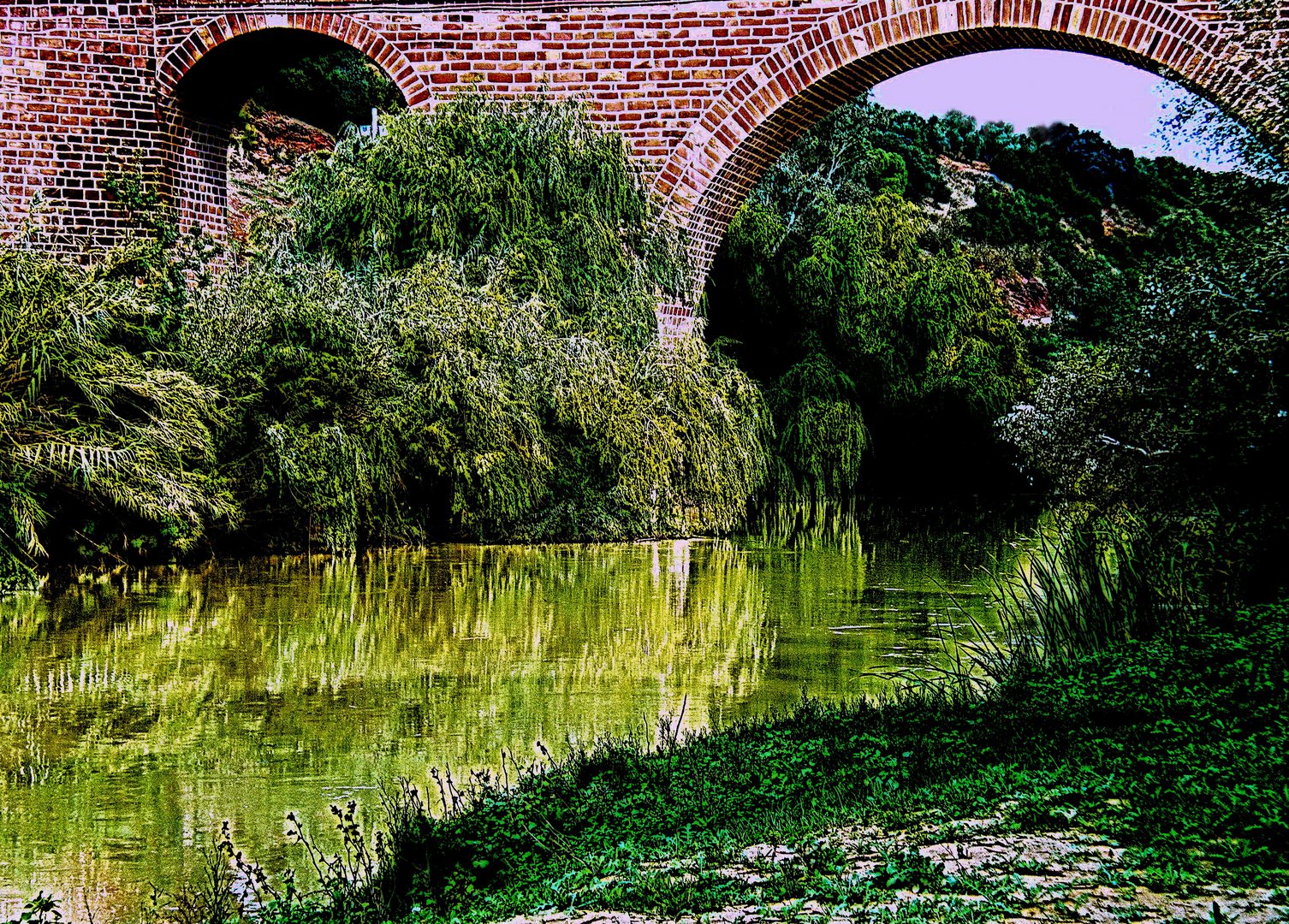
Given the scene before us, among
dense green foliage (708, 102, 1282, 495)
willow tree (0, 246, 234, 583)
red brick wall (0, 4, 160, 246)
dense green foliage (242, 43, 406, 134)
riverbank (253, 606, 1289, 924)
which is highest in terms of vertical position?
dense green foliage (242, 43, 406, 134)

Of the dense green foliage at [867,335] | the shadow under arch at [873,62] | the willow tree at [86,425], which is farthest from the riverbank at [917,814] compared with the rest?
the shadow under arch at [873,62]

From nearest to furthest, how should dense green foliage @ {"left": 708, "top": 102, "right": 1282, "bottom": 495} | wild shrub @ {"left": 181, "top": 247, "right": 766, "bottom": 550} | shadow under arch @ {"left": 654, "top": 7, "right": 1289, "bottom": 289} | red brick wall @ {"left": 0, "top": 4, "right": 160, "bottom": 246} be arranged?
wild shrub @ {"left": 181, "top": 247, "right": 766, "bottom": 550}, shadow under arch @ {"left": 654, "top": 7, "right": 1289, "bottom": 289}, red brick wall @ {"left": 0, "top": 4, "right": 160, "bottom": 246}, dense green foliage @ {"left": 708, "top": 102, "right": 1282, "bottom": 495}

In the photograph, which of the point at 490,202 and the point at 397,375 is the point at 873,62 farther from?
the point at 397,375

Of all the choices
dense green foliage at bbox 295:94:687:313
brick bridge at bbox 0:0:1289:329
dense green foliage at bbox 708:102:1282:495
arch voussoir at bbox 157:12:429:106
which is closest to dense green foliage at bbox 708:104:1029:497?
dense green foliage at bbox 708:102:1282:495

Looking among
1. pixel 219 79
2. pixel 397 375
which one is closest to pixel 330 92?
pixel 219 79

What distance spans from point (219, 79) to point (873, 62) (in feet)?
21.2

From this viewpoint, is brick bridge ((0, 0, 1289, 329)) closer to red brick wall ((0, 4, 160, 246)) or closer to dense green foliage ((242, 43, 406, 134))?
red brick wall ((0, 4, 160, 246))

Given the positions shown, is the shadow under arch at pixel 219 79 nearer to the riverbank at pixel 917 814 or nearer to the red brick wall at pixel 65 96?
the red brick wall at pixel 65 96

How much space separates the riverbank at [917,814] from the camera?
3094 millimetres

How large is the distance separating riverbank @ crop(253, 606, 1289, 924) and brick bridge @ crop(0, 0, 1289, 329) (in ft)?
29.2

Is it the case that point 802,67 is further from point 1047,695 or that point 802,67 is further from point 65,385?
point 1047,695

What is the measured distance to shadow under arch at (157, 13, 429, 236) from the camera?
13.7 m

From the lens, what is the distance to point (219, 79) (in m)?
14.6

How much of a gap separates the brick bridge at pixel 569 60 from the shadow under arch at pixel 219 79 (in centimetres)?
2
